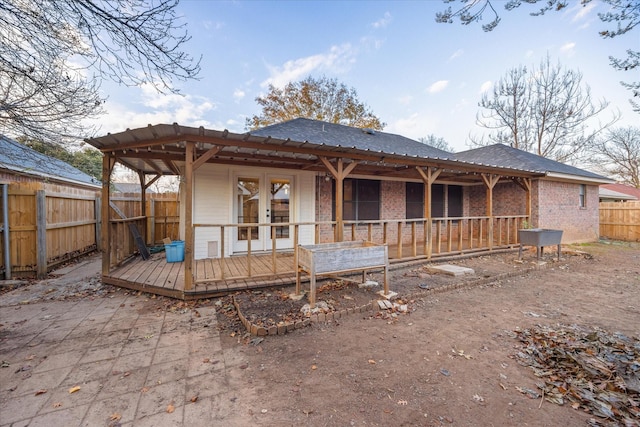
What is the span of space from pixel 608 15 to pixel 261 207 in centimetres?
646

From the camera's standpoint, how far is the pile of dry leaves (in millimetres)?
2061

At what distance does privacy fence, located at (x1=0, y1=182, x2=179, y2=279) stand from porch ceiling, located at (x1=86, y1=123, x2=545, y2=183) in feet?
5.86

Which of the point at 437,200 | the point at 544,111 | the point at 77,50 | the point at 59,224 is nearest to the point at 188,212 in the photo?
the point at 77,50

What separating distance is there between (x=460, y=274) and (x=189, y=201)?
5.61m

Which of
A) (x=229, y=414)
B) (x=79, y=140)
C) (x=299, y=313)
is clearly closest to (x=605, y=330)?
(x=299, y=313)

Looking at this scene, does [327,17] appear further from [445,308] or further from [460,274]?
[445,308]

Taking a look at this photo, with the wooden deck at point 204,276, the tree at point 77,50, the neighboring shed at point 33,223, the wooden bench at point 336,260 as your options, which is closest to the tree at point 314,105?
the neighboring shed at point 33,223

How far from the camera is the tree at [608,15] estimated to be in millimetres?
2322

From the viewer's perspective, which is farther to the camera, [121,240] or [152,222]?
[152,222]

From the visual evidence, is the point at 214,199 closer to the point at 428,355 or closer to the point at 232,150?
the point at 232,150

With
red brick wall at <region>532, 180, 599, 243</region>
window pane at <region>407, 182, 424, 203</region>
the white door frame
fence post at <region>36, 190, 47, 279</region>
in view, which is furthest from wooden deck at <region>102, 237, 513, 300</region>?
red brick wall at <region>532, 180, 599, 243</region>

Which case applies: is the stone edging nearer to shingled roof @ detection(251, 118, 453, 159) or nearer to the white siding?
the white siding

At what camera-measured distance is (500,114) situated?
1878 centimetres

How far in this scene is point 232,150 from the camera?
208 inches
